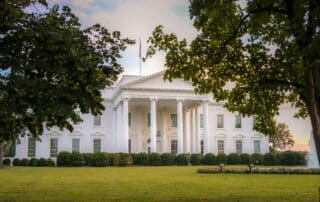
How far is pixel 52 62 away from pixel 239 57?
16.8 feet

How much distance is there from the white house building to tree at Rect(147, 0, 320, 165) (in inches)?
1520

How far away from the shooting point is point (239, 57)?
12453 millimetres

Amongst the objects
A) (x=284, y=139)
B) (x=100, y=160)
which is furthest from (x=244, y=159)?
(x=284, y=139)

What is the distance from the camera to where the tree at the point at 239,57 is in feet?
38.6

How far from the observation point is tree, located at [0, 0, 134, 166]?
33.4ft

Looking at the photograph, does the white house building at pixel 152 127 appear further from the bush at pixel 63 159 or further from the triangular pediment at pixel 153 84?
the bush at pixel 63 159

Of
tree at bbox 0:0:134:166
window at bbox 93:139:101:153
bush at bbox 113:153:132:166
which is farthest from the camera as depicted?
window at bbox 93:139:101:153

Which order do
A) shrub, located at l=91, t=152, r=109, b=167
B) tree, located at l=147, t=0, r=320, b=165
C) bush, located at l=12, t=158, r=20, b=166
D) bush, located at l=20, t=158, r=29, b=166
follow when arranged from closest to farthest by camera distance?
tree, located at l=147, t=0, r=320, b=165, shrub, located at l=91, t=152, r=109, b=167, bush, located at l=20, t=158, r=29, b=166, bush, located at l=12, t=158, r=20, b=166

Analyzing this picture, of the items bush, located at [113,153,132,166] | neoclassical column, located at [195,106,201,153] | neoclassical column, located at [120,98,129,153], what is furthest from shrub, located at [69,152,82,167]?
neoclassical column, located at [195,106,201,153]

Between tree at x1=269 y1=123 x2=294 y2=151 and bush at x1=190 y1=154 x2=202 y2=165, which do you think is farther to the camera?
tree at x1=269 y1=123 x2=294 y2=151

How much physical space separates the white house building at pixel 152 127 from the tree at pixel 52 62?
39953 mm

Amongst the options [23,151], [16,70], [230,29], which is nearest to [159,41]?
[230,29]

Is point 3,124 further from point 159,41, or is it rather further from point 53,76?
point 159,41

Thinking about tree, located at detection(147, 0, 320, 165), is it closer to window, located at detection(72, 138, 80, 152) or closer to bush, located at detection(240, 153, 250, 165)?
bush, located at detection(240, 153, 250, 165)
